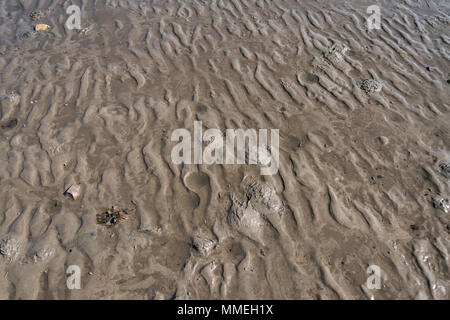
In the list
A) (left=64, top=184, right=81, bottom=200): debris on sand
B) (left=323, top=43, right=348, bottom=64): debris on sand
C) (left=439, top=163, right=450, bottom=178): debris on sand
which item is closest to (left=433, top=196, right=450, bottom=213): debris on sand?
(left=439, top=163, right=450, bottom=178): debris on sand

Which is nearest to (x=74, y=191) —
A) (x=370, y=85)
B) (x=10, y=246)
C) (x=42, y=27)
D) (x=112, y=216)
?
(x=112, y=216)

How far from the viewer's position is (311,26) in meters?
7.62

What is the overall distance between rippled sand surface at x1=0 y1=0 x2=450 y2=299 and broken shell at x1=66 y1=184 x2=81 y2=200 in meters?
0.08

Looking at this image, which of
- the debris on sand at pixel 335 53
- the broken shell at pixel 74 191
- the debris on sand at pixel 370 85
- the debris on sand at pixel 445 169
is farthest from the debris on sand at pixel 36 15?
the debris on sand at pixel 445 169

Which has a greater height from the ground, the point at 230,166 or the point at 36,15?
the point at 230,166

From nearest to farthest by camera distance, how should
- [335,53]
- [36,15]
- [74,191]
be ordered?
1. [74,191]
2. [335,53]
3. [36,15]

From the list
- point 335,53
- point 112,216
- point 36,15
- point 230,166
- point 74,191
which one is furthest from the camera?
point 36,15

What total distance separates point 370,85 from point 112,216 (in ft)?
17.2

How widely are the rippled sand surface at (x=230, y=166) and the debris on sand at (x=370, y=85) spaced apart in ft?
0.11

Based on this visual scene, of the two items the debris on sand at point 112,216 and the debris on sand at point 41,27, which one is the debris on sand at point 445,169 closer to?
the debris on sand at point 112,216

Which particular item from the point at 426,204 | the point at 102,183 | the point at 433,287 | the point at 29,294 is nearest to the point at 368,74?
the point at 426,204

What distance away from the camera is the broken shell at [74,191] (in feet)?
15.3

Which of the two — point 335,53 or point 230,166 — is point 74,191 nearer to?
point 230,166

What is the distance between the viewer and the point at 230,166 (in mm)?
4922
